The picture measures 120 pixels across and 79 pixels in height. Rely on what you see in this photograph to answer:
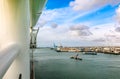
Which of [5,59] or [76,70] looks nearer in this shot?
[5,59]

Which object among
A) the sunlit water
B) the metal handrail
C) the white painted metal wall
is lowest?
the sunlit water

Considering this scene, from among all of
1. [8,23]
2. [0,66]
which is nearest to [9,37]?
[8,23]

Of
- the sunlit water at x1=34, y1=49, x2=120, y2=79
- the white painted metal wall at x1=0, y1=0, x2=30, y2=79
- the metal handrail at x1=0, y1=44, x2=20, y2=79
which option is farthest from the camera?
the sunlit water at x1=34, y1=49, x2=120, y2=79

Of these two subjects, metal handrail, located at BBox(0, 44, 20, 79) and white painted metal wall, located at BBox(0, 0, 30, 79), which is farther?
white painted metal wall, located at BBox(0, 0, 30, 79)

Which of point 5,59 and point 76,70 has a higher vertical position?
point 5,59

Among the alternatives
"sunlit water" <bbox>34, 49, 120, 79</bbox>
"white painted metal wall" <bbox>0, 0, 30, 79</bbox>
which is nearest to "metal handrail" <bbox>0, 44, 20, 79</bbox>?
"white painted metal wall" <bbox>0, 0, 30, 79</bbox>

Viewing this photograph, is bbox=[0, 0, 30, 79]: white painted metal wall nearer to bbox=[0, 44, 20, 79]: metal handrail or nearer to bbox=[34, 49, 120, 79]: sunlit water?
bbox=[0, 44, 20, 79]: metal handrail

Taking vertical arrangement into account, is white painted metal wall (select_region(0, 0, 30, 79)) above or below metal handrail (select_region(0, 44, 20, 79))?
above

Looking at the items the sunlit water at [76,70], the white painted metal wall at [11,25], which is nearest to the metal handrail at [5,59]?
the white painted metal wall at [11,25]

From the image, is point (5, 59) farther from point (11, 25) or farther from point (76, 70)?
point (76, 70)

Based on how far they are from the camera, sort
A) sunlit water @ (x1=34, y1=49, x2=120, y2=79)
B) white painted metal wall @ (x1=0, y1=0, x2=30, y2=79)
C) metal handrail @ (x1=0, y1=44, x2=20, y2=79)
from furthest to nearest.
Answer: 1. sunlit water @ (x1=34, y1=49, x2=120, y2=79)
2. white painted metal wall @ (x1=0, y1=0, x2=30, y2=79)
3. metal handrail @ (x1=0, y1=44, x2=20, y2=79)

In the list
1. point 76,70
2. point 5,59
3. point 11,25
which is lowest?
point 76,70

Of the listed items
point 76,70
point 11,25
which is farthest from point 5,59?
point 76,70
